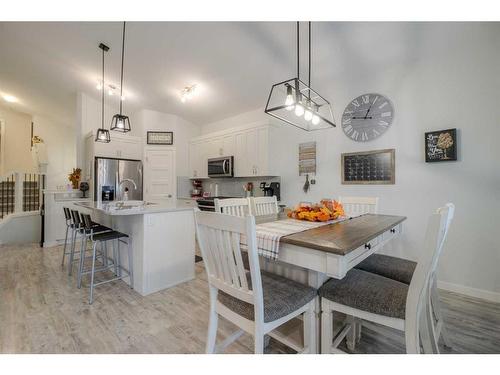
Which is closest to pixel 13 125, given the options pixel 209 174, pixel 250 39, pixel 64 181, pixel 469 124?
pixel 64 181

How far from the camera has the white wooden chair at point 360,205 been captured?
2318 millimetres

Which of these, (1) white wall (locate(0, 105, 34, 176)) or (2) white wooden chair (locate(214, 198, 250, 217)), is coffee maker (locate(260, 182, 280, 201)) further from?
(1) white wall (locate(0, 105, 34, 176))

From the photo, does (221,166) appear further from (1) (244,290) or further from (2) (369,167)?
(1) (244,290)

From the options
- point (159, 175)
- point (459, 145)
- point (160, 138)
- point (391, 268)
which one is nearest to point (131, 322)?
point (391, 268)

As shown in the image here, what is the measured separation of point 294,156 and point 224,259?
107 inches

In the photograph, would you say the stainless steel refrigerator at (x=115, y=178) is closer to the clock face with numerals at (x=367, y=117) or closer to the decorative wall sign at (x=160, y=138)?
the decorative wall sign at (x=160, y=138)

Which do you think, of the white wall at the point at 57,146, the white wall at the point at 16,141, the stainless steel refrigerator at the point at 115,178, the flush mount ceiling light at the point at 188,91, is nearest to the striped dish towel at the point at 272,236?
the flush mount ceiling light at the point at 188,91

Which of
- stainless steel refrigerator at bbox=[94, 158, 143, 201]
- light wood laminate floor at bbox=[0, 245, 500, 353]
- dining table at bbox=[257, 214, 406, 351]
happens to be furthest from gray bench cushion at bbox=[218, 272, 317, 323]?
stainless steel refrigerator at bbox=[94, 158, 143, 201]

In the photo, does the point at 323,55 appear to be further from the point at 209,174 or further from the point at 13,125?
the point at 13,125

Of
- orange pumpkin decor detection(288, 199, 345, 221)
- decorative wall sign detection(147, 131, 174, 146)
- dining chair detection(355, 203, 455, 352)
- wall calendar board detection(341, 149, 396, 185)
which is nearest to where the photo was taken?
dining chair detection(355, 203, 455, 352)

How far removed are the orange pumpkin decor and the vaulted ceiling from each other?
1.79 m

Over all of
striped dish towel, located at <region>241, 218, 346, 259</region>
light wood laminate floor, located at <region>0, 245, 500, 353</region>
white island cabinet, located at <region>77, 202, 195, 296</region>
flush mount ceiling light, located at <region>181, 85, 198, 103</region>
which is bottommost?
light wood laminate floor, located at <region>0, 245, 500, 353</region>

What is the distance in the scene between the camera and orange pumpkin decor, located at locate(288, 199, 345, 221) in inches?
69.0

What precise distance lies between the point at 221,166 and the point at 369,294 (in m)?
3.54
